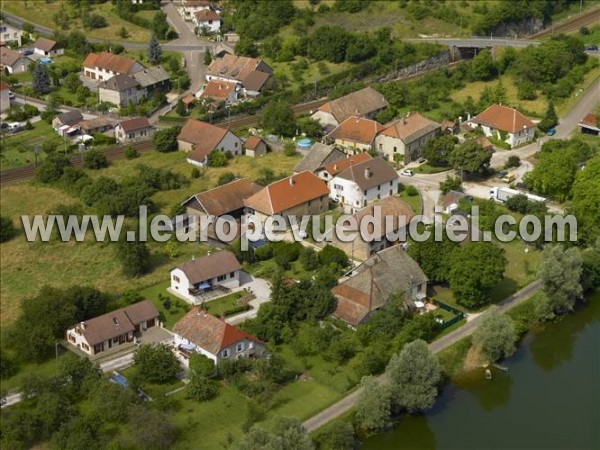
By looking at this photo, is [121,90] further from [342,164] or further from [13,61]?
[342,164]

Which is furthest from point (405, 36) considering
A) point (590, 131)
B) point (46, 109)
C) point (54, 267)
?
point (54, 267)

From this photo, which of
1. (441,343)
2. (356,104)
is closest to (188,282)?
(441,343)

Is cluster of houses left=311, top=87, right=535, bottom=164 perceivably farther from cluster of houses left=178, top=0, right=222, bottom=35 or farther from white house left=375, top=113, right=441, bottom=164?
cluster of houses left=178, top=0, right=222, bottom=35

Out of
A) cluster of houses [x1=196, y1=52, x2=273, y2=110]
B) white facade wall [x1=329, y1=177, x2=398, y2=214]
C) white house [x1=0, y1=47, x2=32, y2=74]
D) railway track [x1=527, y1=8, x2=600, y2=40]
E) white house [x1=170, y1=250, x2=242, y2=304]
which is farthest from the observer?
railway track [x1=527, y1=8, x2=600, y2=40]

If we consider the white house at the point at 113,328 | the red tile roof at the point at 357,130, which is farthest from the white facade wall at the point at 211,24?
the white house at the point at 113,328

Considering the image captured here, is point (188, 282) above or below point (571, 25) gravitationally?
above

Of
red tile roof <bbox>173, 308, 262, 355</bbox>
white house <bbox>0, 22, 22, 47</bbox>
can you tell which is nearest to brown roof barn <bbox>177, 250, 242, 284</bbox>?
red tile roof <bbox>173, 308, 262, 355</bbox>

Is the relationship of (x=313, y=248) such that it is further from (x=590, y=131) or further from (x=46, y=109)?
(x=46, y=109)
